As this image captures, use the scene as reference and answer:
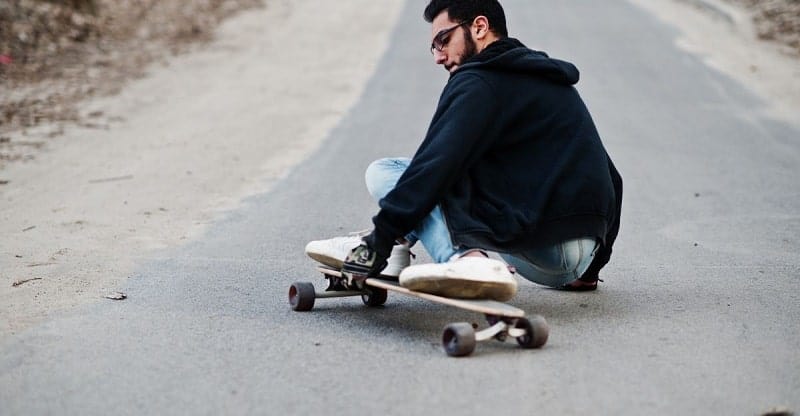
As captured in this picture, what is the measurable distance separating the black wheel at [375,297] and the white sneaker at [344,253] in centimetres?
21

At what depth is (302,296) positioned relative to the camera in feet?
15.4

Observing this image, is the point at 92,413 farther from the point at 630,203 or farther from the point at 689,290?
the point at 630,203

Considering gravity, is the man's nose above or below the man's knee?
above

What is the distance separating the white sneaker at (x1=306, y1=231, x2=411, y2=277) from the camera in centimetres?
459

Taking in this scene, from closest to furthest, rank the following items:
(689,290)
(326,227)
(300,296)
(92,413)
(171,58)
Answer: (92,413)
(300,296)
(689,290)
(326,227)
(171,58)

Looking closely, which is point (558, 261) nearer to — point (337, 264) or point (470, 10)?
point (337, 264)

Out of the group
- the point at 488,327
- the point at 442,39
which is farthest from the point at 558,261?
the point at 442,39

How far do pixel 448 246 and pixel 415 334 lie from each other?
411 mm

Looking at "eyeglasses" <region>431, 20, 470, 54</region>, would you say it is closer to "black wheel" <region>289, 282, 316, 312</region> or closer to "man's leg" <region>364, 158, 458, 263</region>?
"man's leg" <region>364, 158, 458, 263</region>

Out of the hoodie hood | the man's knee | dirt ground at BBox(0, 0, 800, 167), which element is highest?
the hoodie hood

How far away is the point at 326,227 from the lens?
6.95 meters

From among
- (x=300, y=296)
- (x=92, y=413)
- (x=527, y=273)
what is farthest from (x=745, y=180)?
(x=92, y=413)

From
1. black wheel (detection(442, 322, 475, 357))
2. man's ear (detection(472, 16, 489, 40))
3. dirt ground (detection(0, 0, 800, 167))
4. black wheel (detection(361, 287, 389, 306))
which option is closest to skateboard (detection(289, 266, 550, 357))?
black wheel (detection(442, 322, 475, 357))

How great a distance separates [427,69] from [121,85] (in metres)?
4.19
